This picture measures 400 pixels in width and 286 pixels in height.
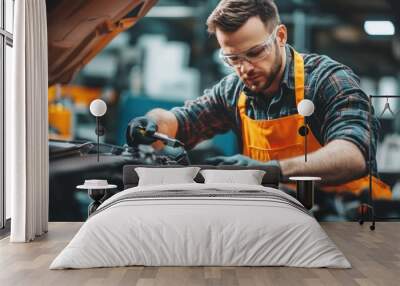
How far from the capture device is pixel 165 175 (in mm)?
7211

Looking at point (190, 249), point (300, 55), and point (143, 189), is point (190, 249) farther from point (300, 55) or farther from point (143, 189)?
point (300, 55)

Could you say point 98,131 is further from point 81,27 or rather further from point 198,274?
point 198,274

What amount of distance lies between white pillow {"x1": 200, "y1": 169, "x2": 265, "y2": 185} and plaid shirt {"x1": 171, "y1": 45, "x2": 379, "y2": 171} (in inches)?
30.1

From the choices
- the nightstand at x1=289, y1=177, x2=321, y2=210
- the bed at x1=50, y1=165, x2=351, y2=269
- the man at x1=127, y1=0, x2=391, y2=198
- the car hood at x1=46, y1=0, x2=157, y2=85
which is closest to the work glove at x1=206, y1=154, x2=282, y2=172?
the man at x1=127, y1=0, x2=391, y2=198

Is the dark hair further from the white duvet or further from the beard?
the white duvet

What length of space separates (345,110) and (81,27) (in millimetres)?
3709

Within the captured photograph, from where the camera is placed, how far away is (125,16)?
8.00 meters

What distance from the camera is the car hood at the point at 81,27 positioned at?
800 centimetres

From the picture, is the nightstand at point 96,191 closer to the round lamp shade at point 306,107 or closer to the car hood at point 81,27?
the car hood at point 81,27

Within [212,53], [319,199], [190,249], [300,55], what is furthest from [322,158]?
[190,249]

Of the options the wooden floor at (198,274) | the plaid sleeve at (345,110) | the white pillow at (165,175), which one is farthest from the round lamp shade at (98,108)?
the plaid sleeve at (345,110)

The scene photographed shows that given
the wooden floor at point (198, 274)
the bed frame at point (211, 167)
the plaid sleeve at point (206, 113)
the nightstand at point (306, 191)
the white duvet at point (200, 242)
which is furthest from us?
the plaid sleeve at point (206, 113)

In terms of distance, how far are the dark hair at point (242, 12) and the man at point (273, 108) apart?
1 centimetres

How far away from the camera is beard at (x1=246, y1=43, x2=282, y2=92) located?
311 inches
